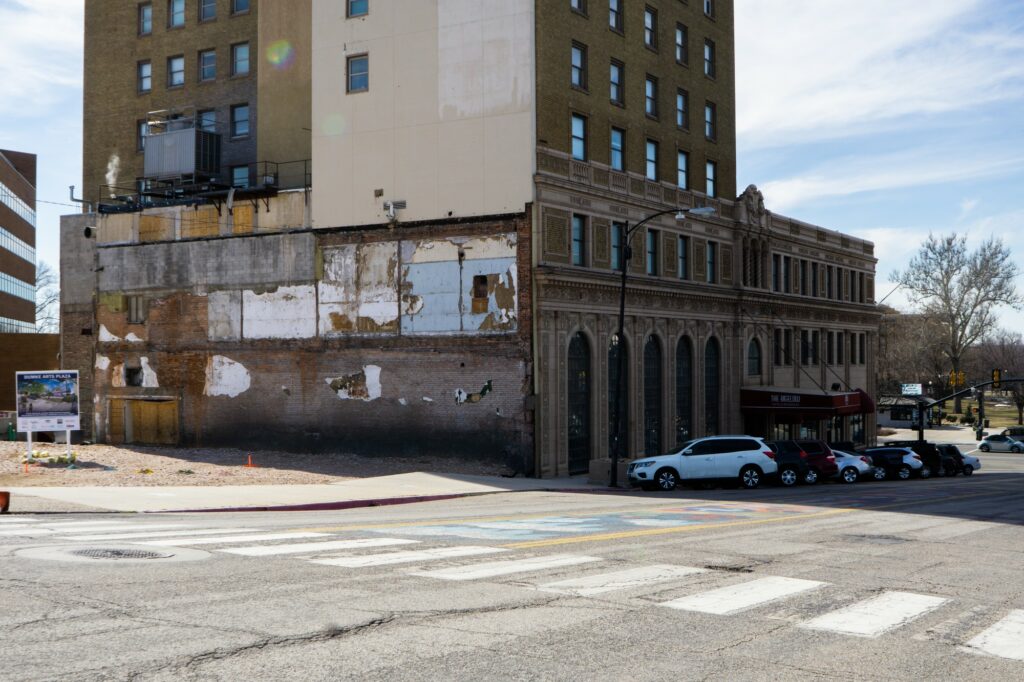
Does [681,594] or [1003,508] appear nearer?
[681,594]

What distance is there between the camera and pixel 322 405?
41094mm

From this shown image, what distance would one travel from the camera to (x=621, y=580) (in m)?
12.2

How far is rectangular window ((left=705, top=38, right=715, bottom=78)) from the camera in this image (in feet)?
167

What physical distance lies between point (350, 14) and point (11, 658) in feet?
120

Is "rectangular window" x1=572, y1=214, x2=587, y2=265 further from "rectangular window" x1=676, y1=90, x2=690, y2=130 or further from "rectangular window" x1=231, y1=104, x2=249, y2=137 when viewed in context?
"rectangular window" x1=231, y1=104, x2=249, y2=137

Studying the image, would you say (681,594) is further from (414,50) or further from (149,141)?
(149,141)

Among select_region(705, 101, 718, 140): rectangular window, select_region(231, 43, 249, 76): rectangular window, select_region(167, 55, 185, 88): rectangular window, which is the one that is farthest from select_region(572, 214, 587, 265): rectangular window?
select_region(167, 55, 185, 88): rectangular window

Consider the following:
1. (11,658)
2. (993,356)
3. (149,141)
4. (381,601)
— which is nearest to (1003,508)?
(381,601)

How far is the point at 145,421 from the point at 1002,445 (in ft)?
196

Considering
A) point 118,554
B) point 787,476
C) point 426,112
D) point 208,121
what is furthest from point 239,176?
point 118,554

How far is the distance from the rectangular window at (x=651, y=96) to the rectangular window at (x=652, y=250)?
17.4 feet

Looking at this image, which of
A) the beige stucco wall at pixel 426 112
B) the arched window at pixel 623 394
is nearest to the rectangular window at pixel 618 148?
the beige stucco wall at pixel 426 112

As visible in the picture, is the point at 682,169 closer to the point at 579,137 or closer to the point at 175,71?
the point at 579,137

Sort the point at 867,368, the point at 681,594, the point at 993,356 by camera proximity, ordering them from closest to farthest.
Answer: the point at 681,594 < the point at 867,368 < the point at 993,356
